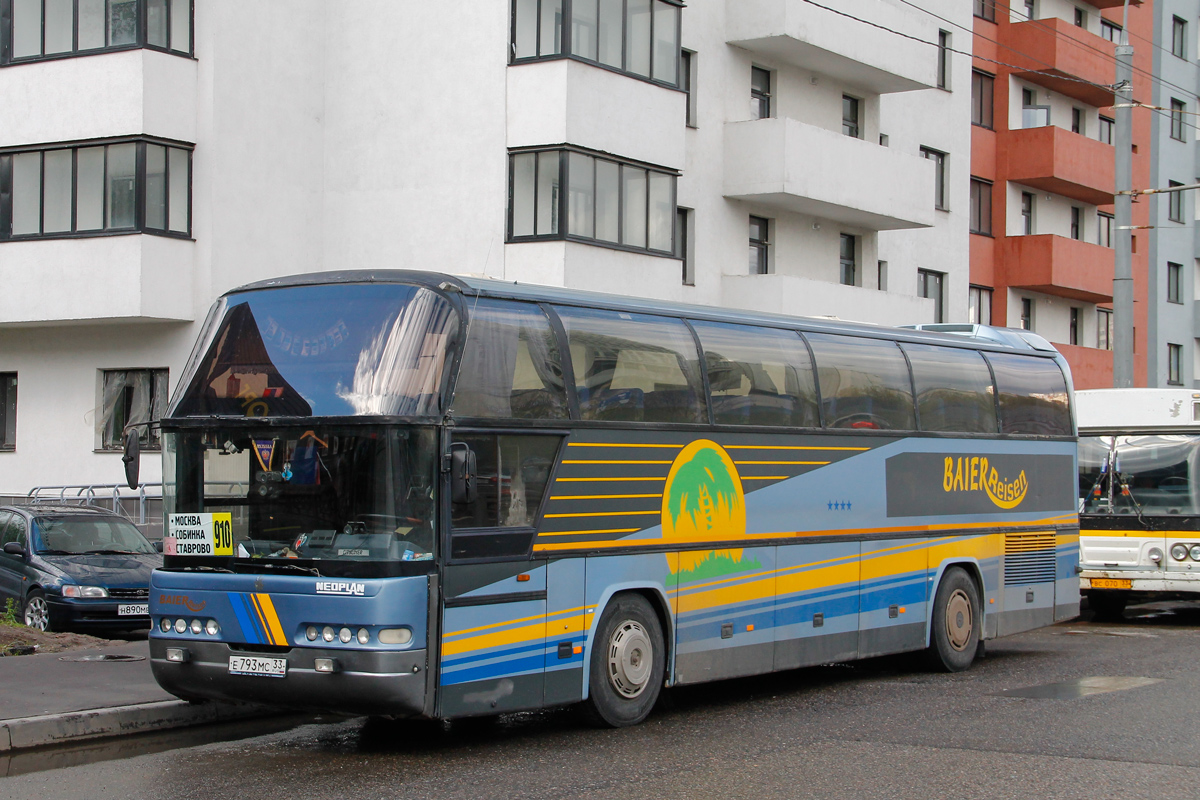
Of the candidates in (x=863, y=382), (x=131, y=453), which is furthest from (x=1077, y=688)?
(x=131, y=453)

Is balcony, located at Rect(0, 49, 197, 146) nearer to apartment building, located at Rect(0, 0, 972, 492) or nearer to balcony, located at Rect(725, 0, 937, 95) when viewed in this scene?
apartment building, located at Rect(0, 0, 972, 492)

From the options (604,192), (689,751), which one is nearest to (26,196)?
(604,192)

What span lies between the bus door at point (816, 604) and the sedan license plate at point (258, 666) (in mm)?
4636

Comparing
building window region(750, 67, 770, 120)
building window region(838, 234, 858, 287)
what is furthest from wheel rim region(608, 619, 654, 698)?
building window region(838, 234, 858, 287)

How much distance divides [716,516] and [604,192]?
1472 cm

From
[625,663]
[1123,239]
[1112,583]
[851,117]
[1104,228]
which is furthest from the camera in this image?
[1104,228]

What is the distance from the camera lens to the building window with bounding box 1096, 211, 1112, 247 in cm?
4578

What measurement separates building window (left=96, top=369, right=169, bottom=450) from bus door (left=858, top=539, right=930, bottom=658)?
15.9 meters

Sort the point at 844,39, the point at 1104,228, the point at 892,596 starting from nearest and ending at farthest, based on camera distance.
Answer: the point at 892,596 → the point at 844,39 → the point at 1104,228

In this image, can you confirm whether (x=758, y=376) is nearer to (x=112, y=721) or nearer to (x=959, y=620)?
(x=959, y=620)

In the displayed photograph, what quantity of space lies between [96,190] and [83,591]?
36.7 feet

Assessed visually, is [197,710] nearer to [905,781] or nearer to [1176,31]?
[905,781]

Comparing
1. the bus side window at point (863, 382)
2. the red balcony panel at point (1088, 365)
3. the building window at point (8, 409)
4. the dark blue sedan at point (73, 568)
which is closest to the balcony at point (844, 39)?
the red balcony panel at point (1088, 365)

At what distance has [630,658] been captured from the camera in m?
10.7
